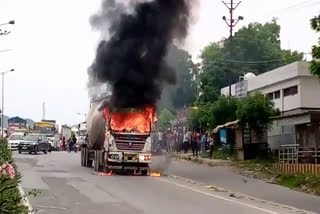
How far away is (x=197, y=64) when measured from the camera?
224 ft

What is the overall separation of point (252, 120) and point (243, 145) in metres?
2.21

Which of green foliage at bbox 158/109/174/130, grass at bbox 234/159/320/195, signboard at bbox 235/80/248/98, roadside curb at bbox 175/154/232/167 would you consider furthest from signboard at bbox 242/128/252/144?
signboard at bbox 235/80/248/98

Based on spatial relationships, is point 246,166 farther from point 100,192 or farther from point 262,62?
point 262,62

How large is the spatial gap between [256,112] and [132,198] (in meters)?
17.8

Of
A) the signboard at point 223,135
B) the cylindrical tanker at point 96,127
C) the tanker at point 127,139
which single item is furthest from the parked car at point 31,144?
the tanker at point 127,139

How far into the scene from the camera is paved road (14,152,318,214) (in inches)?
573

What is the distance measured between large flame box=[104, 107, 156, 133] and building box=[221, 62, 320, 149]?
7.87 metres

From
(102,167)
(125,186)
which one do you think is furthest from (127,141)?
(125,186)

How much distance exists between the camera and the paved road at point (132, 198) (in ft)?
47.8

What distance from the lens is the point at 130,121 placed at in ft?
Result: 87.2

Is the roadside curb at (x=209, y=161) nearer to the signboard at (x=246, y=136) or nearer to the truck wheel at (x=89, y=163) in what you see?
the signboard at (x=246, y=136)

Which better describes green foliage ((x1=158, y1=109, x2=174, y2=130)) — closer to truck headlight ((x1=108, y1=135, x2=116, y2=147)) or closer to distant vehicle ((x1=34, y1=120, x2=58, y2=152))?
truck headlight ((x1=108, y1=135, x2=116, y2=147))

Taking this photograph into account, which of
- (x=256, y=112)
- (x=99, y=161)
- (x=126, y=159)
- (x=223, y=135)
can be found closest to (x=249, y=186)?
(x=126, y=159)

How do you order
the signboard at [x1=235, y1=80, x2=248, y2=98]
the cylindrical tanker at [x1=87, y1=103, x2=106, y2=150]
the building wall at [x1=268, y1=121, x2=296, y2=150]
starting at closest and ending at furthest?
the cylindrical tanker at [x1=87, y1=103, x2=106, y2=150]
the building wall at [x1=268, y1=121, x2=296, y2=150]
the signboard at [x1=235, y1=80, x2=248, y2=98]
